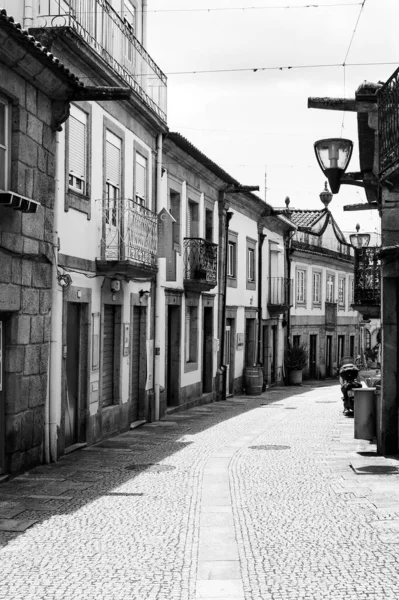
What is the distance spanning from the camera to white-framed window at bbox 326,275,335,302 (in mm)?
39562

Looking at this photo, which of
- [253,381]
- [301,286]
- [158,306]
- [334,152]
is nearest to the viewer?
[334,152]

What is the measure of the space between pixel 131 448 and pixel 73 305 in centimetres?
245

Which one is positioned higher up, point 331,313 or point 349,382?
point 331,313

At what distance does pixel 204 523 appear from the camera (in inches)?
313

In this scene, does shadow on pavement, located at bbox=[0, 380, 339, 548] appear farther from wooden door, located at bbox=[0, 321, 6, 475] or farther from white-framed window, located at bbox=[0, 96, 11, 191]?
white-framed window, located at bbox=[0, 96, 11, 191]

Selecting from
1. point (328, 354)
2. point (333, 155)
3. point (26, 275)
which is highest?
point (333, 155)

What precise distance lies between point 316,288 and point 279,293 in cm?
704

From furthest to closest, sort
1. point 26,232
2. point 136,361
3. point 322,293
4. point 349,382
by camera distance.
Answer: point 322,293
point 349,382
point 136,361
point 26,232

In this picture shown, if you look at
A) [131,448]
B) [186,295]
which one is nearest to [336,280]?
[186,295]

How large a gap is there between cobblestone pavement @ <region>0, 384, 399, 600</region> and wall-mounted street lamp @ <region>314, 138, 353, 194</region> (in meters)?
3.97

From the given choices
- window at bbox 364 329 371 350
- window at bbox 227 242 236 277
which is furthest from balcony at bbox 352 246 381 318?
window at bbox 364 329 371 350

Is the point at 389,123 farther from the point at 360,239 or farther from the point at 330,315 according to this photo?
the point at 330,315

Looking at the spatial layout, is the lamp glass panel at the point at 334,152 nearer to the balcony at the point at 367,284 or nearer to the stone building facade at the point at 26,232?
the stone building facade at the point at 26,232

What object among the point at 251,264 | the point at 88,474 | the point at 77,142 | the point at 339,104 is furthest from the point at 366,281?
the point at 88,474
